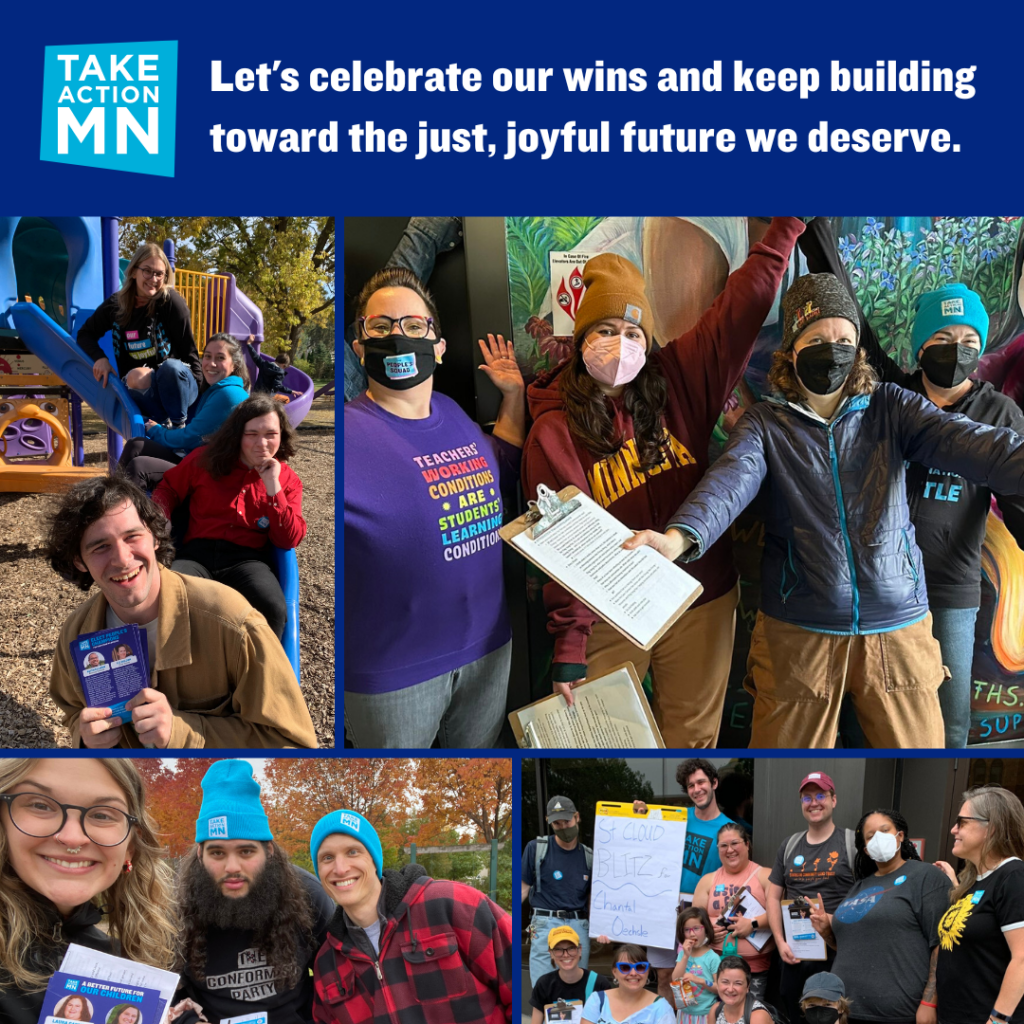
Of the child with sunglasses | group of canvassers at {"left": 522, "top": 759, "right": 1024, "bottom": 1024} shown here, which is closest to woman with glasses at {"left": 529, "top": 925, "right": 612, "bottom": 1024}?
group of canvassers at {"left": 522, "top": 759, "right": 1024, "bottom": 1024}

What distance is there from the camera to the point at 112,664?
3.35 metres

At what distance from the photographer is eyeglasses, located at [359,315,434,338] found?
3.38m

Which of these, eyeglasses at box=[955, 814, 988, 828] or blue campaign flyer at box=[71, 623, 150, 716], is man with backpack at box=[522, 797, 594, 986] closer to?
eyeglasses at box=[955, 814, 988, 828]

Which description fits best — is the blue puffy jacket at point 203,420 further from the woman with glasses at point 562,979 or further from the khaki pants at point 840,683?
the woman with glasses at point 562,979

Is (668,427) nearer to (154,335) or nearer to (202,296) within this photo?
(202,296)

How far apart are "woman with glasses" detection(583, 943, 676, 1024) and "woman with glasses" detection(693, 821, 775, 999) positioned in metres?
0.29

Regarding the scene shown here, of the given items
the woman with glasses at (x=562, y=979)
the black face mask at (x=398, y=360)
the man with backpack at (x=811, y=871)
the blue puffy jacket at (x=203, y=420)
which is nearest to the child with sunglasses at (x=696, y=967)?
the man with backpack at (x=811, y=871)

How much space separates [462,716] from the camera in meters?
3.58

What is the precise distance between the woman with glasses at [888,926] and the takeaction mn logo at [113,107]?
3617 mm

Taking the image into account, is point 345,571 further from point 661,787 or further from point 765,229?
point 765,229

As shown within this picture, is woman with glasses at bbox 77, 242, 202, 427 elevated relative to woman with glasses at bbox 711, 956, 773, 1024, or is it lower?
elevated

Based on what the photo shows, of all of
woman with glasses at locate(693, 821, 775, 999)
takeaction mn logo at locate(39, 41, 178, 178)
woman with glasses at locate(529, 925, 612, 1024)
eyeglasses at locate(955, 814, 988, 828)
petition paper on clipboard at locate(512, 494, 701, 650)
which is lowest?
woman with glasses at locate(529, 925, 612, 1024)

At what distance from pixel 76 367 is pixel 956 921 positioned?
369cm

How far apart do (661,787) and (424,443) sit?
5.08ft
